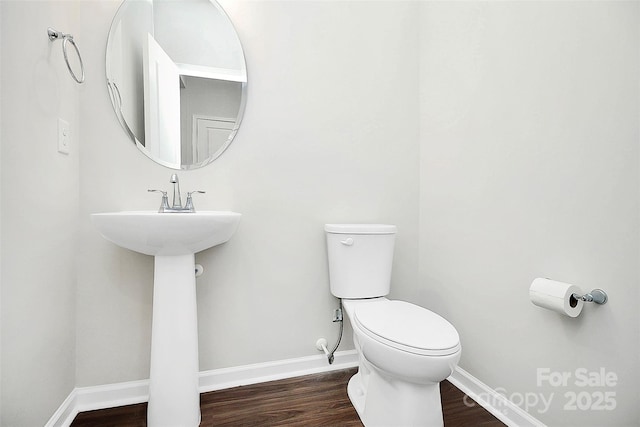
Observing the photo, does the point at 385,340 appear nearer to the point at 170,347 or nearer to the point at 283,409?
the point at 283,409

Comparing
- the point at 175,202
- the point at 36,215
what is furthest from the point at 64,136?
the point at 175,202

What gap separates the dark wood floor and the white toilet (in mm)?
97

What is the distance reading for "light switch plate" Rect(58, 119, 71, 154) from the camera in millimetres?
1171

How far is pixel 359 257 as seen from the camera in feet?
5.03

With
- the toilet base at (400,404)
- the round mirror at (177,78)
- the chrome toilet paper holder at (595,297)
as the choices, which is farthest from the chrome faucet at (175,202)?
the chrome toilet paper holder at (595,297)

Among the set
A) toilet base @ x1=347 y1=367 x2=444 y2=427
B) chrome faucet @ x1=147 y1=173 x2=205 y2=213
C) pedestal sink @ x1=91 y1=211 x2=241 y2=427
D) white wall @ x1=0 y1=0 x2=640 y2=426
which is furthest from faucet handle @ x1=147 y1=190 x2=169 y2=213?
toilet base @ x1=347 y1=367 x2=444 y2=427

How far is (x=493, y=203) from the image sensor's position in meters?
1.38

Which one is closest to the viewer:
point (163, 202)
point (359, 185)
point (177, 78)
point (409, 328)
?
point (409, 328)

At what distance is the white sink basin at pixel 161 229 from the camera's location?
3.35ft

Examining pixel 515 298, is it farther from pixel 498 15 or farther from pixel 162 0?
pixel 162 0

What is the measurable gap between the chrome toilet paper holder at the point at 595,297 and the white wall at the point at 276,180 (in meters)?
0.91

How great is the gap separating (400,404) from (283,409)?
51 cm

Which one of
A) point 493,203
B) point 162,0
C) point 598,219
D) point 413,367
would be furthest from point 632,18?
point 162,0

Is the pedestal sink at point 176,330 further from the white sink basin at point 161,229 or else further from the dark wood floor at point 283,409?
the dark wood floor at point 283,409
